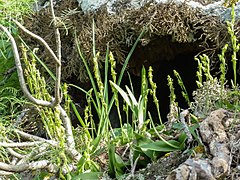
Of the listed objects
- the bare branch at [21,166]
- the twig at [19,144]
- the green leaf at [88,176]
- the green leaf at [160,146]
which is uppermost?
the twig at [19,144]

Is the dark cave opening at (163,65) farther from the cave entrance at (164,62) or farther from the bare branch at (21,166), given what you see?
the bare branch at (21,166)

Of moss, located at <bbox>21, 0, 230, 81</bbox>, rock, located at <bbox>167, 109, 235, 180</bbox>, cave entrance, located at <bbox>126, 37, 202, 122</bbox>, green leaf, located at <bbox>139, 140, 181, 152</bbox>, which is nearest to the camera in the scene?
rock, located at <bbox>167, 109, 235, 180</bbox>

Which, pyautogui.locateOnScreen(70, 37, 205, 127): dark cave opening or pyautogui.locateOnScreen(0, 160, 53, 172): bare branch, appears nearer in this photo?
pyautogui.locateOnScreen(0, 160, 53, 172): bare branch

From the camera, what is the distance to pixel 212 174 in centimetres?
128

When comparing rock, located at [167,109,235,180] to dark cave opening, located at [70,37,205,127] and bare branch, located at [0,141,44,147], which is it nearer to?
bare branch, located at [0,141,44,147]

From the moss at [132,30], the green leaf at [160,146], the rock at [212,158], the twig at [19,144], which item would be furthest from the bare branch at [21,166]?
the moss at [132,30]

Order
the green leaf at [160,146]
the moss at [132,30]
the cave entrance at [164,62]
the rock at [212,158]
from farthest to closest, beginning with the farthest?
the cave entrance at [164,62]
the moss at [132,30]
the green leaf at [160,146]
the rock at [212,158]

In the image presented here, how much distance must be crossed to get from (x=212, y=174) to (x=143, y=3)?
1.29 m

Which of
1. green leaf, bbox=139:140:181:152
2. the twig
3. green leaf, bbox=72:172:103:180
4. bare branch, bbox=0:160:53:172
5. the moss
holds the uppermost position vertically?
the moss

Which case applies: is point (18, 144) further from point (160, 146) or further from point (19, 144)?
point (160, 146)

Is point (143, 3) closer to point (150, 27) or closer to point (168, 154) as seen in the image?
point (150, 27)

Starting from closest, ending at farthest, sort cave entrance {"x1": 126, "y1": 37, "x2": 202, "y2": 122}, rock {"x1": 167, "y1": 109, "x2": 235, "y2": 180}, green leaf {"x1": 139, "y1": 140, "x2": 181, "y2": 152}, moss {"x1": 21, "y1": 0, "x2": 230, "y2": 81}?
rock {"x1": 167, "y1": 109, "x2": 235, "y2": 180} < green leaf {"x1": 139, "y1": 140, "x2": 181, "y2": 152} < moss {"x1": 21, "y1": 0, "x2": 230, "y2": 81} < cave entrance {"x1": 126, "y1": 37, "x2": 202, "y2": 122}

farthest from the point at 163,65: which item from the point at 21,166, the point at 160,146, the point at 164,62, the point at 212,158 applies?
the point at 212,158

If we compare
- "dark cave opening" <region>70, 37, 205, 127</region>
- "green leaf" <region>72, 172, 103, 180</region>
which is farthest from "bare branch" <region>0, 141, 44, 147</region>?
"dark cave opening" <region>70, 37, 205, 127</region>
